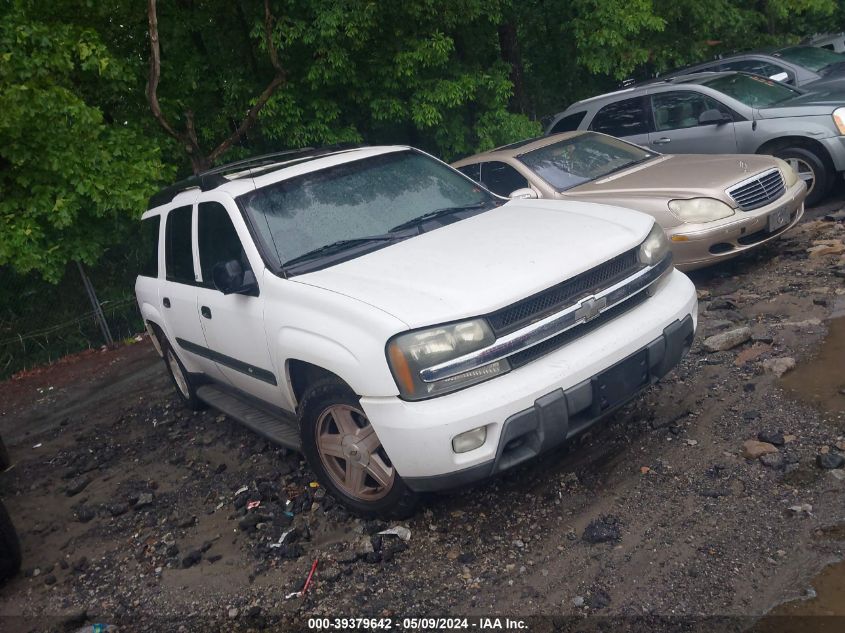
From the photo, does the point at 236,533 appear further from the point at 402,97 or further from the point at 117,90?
the point at 402,97

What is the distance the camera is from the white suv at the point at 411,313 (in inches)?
139

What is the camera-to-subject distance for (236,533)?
4461 mm

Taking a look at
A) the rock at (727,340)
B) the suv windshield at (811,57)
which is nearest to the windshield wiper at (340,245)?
the rock at (727,340)

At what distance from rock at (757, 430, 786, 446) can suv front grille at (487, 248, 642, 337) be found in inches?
45.2

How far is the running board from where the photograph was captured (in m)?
4.72

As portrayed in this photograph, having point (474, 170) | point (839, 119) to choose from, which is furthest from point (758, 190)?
point (474, 170)

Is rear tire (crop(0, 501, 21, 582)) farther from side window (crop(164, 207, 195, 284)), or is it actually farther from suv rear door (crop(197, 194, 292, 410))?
side window (crop(164, 207, 195, 284))

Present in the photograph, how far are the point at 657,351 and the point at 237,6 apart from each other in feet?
29.2

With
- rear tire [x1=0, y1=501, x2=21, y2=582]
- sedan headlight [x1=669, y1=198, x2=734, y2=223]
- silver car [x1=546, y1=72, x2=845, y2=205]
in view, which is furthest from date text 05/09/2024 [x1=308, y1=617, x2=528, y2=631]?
silver car [x1=546, y1=72, x2=845, y2=205]

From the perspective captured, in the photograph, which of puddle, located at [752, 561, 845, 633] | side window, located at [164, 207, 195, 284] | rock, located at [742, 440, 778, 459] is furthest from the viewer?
side window, located at [164, 207, 195, 284]

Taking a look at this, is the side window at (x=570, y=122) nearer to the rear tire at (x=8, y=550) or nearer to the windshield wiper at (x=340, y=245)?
the windshield wiper at (x=340, y=245)

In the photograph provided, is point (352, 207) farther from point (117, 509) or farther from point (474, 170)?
point (474, 170)

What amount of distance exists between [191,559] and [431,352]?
1893mm

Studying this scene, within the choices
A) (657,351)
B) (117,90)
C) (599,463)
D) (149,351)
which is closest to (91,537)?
(599,463)
